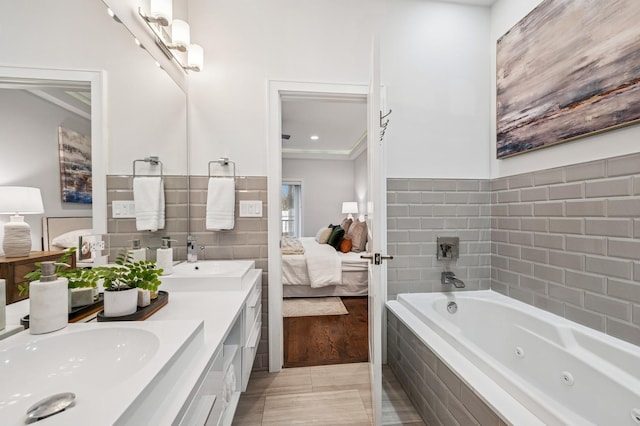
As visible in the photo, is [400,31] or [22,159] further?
[400,31]

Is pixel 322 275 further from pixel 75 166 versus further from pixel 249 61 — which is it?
pixel 75 166

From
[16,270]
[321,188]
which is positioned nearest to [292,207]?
[321,188]

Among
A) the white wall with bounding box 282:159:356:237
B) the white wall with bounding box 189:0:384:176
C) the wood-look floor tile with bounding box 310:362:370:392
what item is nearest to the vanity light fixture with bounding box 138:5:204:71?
the white wall with bounding box 189:0:384:176

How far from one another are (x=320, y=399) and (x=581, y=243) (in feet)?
5.85

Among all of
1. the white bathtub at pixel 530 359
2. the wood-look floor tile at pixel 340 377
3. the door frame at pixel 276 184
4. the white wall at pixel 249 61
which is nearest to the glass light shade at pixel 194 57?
the white wall at pixel 249 61

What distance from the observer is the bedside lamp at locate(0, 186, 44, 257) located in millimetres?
673

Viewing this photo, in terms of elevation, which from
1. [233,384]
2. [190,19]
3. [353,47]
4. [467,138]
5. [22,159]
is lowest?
[233,384]

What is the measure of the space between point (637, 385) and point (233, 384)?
1702mm

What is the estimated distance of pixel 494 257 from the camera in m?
2.11

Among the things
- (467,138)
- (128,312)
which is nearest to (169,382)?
(128,312)

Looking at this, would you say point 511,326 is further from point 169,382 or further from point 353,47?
point 353,47

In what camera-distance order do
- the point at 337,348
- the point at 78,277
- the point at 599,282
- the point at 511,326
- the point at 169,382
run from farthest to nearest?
1. the point at 337,348
2. the point at 511,326
3. the point at 599,282
4. the point at 78,277
5. the point at 169,382

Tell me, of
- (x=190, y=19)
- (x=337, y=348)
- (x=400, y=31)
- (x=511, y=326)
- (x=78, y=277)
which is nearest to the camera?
(x=78, y=277)

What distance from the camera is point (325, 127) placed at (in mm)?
4586
